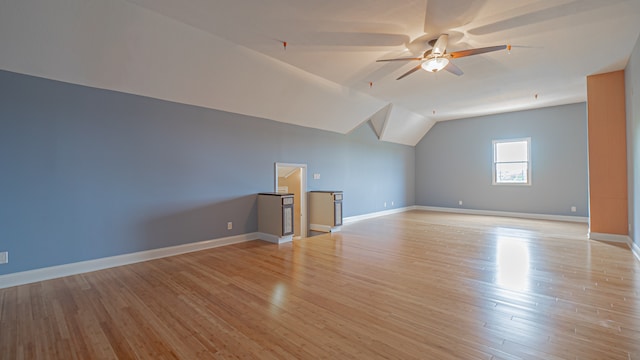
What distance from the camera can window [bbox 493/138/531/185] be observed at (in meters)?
8.55

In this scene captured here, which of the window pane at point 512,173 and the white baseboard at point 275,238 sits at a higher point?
the window pane at point 512,173

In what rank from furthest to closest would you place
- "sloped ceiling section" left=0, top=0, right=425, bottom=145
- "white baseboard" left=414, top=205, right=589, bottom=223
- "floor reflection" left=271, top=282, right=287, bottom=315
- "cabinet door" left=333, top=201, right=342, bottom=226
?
"white baseboard" left=414, top=205, right=589, bottom=223, "cabinet door" left=333, top=201, right=342, bottom=226, "sloped ceiling section" left=0, top=0, right=425, bottom=145, "floor reflection" left=271, top=282, right=287, bottom=315

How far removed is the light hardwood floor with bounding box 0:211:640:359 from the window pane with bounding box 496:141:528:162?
15.1ft

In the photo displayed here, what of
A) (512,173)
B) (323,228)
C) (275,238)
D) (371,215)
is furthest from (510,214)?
(275,238)

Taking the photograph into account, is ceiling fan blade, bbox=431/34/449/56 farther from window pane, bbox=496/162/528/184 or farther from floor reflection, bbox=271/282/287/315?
window pane, bbox=496/162/528/184

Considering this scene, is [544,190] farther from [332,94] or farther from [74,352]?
[74,352]

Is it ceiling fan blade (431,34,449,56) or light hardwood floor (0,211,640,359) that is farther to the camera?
ceiling fan blade (431,34,449,56)

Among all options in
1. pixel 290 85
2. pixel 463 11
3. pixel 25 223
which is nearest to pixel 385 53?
pixel 463 11

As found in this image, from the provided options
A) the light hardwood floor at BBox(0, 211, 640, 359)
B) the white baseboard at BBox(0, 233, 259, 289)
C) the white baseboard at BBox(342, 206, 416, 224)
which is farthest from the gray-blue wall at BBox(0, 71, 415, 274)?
the white baseboard at BBox(342, 206, 416, 224)

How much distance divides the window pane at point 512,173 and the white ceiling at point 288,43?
324 cm

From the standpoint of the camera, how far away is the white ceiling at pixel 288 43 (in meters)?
3.16

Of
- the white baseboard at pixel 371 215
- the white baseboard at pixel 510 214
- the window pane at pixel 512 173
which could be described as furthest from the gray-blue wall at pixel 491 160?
the white baseboard at pixel 371 215

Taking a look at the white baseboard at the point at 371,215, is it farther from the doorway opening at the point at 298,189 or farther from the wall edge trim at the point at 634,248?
the wall edge trim at the point at 634,248

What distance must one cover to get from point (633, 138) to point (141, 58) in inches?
296
